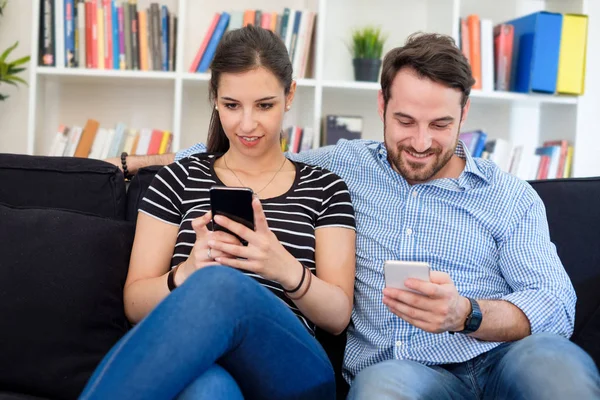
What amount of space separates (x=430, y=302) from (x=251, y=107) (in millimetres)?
602

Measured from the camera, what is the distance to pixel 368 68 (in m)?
3.01

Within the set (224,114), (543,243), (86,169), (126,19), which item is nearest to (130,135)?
(126,19)

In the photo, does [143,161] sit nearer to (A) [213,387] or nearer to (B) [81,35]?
(A) [213,387]

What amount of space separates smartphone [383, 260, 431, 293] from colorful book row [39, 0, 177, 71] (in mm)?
1825

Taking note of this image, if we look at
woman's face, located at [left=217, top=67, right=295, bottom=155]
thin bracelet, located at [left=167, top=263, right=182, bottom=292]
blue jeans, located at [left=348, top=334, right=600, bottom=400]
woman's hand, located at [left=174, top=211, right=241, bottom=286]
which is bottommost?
blue jeans, located at [left=348, top=334, right=600, bottom=400]

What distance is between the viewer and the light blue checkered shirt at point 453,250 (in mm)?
1555

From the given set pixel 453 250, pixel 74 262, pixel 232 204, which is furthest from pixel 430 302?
pixel 74 262

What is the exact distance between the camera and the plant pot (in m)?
3.00

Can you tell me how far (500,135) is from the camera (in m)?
3.34

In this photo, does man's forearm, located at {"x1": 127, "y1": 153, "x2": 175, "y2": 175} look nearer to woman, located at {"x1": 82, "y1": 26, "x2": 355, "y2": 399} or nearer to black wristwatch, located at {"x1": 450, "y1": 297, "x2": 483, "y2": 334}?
woman, located at {"x1": 82, "y1": 26, "x2": 355, "y2": 399}

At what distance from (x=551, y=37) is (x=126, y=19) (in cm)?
171

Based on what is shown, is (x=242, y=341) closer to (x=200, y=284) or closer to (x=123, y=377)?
(x=200, y=284)

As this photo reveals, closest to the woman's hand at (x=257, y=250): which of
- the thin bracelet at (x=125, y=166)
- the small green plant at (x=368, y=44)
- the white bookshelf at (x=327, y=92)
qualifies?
the thin bracelet at (x=125, y=166)

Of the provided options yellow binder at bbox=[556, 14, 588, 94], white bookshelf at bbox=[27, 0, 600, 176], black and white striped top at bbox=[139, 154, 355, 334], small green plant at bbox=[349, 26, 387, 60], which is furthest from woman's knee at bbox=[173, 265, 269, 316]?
yellow binder at bbox=[556, 14, 588, 94]
